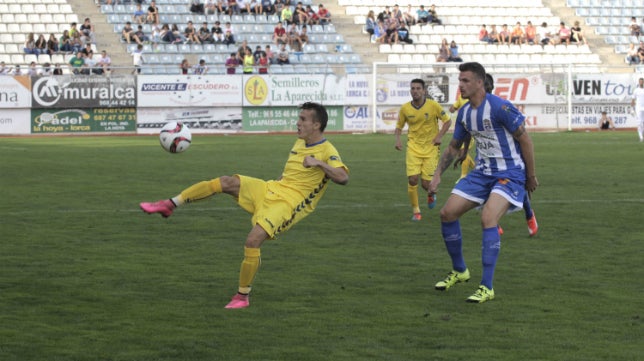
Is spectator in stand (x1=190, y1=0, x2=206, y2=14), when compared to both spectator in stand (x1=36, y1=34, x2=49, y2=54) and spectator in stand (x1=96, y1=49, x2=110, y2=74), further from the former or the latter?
spectator in stand (x1=36, y1=34, x2=49, y2=54)

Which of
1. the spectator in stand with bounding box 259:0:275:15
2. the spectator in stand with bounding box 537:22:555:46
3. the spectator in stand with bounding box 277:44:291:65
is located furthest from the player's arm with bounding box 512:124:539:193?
the spectator in stand with bounding box 537:22:555:46

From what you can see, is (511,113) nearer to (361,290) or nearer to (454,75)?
(361,290)

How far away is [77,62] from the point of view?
3831 cm

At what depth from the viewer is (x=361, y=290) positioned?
30.9 ft

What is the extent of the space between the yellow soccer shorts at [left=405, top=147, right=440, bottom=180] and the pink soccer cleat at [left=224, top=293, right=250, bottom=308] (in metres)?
7.19

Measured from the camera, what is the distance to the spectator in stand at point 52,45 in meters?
39.5

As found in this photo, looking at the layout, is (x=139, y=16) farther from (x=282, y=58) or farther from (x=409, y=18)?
(x=409, y=18)

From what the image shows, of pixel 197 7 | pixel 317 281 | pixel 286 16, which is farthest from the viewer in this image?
pixel 286 16

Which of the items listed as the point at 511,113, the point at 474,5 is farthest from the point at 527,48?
the point at 511,113

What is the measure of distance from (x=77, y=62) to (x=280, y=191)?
101 feet

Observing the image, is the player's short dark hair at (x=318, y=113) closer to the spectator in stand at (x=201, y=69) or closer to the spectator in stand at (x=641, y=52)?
the spectator in stand at (x=201, y=69)

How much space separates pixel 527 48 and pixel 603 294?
1539 inches

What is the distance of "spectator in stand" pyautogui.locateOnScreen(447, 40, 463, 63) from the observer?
43.5 metres

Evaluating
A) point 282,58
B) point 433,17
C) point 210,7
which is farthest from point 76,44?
point 433,17
